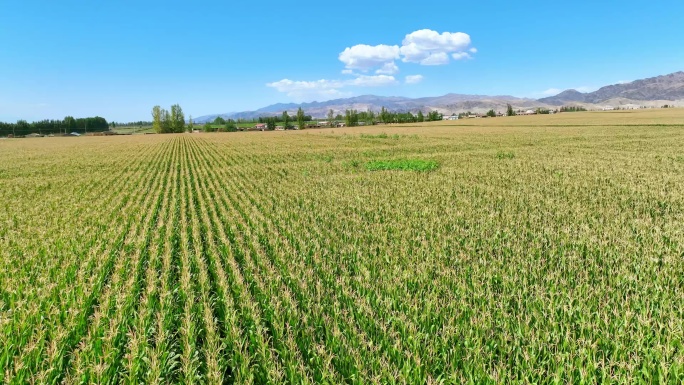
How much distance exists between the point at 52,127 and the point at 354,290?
707 feet

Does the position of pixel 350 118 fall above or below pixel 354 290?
above

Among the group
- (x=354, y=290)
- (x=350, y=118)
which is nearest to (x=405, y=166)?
(x=354, y=290)

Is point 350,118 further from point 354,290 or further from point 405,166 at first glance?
point 354,290

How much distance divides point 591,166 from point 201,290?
2364 centimetres

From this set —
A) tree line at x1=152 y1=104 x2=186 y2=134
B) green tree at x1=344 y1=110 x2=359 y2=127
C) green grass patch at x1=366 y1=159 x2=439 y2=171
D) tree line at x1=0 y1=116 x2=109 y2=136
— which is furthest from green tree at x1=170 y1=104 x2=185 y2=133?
green grass patch at x1=366 y1=159 x2=439 y2=171

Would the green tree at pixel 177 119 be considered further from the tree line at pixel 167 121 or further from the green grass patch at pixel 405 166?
the green grass patch at pixel 405 166

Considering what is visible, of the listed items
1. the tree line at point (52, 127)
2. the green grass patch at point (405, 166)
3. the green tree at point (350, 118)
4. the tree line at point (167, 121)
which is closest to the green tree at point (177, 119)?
the tree line at point (167, 121)

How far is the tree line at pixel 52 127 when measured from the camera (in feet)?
499

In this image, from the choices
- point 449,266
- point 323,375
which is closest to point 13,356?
point 323,375

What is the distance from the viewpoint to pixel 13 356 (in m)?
4.83

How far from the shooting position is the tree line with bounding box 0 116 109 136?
5984 inches

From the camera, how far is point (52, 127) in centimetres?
16850

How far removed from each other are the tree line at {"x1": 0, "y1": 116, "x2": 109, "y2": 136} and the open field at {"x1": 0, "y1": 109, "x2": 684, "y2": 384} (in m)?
190

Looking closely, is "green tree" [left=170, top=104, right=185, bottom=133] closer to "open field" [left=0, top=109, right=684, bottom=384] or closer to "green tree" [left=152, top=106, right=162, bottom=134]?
"green tree" [left=152, top=106, right=162, bottom=134]
